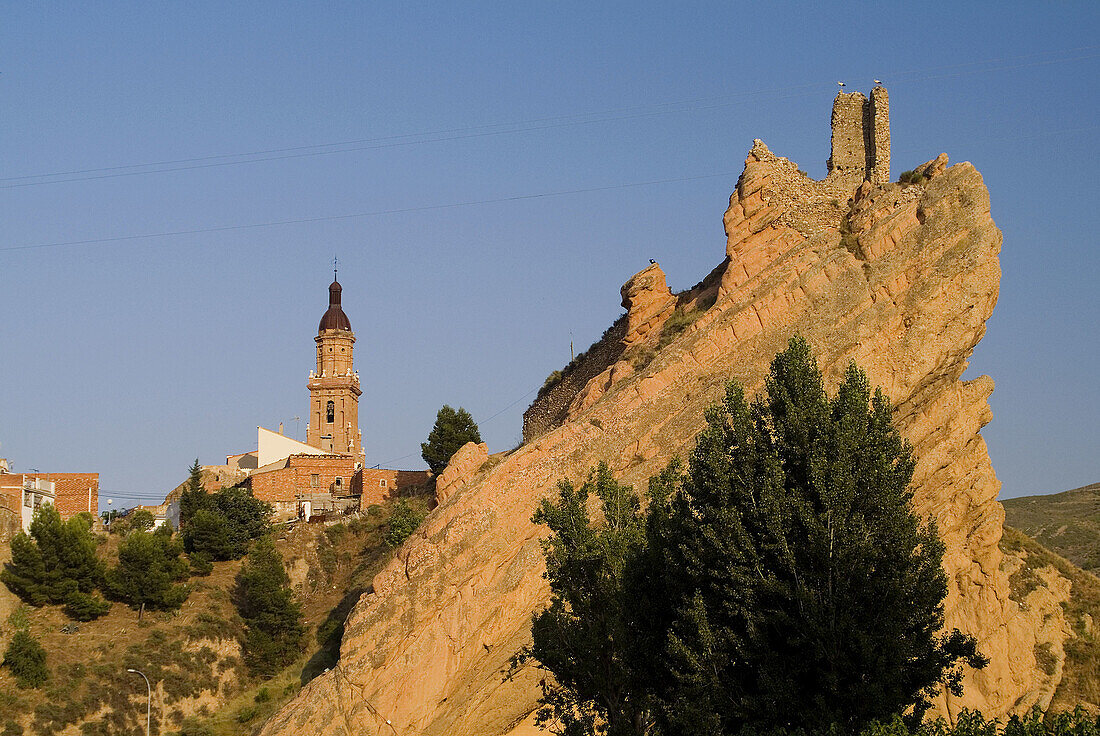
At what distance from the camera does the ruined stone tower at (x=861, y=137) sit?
170 feet

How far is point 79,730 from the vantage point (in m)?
51.5

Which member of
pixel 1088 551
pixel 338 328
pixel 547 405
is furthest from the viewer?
pixel 338 328

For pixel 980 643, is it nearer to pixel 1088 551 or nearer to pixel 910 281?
pixel 910 281

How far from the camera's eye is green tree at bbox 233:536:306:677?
186ft

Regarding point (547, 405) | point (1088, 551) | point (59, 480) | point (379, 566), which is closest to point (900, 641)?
point (547, 405)

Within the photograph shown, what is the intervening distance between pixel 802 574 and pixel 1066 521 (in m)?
58.4

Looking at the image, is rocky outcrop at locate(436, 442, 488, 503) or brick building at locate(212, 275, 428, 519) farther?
brick building at locate(212, 275, 428, 519)

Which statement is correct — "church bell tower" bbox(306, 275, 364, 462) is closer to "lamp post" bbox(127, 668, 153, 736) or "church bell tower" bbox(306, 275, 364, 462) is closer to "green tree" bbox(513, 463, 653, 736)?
"lamp post" bbox(127, 668, 153, 736)

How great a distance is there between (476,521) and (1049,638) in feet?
63.1

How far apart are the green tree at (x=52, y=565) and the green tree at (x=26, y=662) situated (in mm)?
5314

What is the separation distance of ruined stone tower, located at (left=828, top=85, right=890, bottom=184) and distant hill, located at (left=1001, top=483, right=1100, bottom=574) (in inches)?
951

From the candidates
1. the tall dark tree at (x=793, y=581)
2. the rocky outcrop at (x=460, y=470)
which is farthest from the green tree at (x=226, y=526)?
the tall dark tree at (x=793, y=581)

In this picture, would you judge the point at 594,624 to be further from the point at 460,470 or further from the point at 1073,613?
the point at 1073,613

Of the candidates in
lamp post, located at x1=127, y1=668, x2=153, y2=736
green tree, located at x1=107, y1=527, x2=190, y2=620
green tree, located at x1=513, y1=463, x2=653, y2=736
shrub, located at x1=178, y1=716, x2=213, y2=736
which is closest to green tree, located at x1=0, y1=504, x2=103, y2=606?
green tree, located at x1=107, y1=527, x2=190, y2=620
